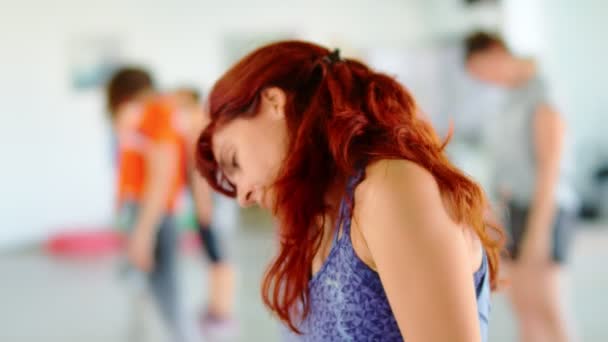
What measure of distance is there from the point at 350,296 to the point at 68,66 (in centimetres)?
648

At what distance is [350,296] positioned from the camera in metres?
A: 0.87

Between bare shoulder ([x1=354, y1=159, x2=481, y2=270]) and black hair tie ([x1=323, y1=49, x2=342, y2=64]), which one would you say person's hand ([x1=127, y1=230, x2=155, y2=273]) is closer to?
black hair tie ([x1=323, y1=49, x2=342, y2=64])

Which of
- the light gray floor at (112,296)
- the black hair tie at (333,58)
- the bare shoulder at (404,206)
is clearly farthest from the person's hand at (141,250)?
the bare shoulder at (404,206)

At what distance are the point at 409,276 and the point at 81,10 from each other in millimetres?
6748

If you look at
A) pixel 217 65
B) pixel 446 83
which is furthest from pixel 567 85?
pixel 217 65

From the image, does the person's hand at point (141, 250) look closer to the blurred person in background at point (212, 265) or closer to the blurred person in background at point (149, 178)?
the blurred person in background at point (149, 178)

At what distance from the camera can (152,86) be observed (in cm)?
293

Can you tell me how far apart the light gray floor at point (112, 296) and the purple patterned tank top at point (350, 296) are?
76.0 inches

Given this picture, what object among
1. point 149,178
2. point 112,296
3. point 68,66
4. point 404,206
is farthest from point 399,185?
point 68,66

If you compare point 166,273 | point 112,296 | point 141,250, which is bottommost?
point 112,296

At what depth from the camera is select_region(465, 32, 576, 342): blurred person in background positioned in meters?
2.47

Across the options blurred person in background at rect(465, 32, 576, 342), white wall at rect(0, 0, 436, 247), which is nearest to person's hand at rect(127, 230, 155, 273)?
blurred person in background at rect(465, 32, 576, 342)

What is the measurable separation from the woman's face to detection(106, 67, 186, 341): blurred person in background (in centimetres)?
183

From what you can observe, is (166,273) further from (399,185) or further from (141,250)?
(399,185)
